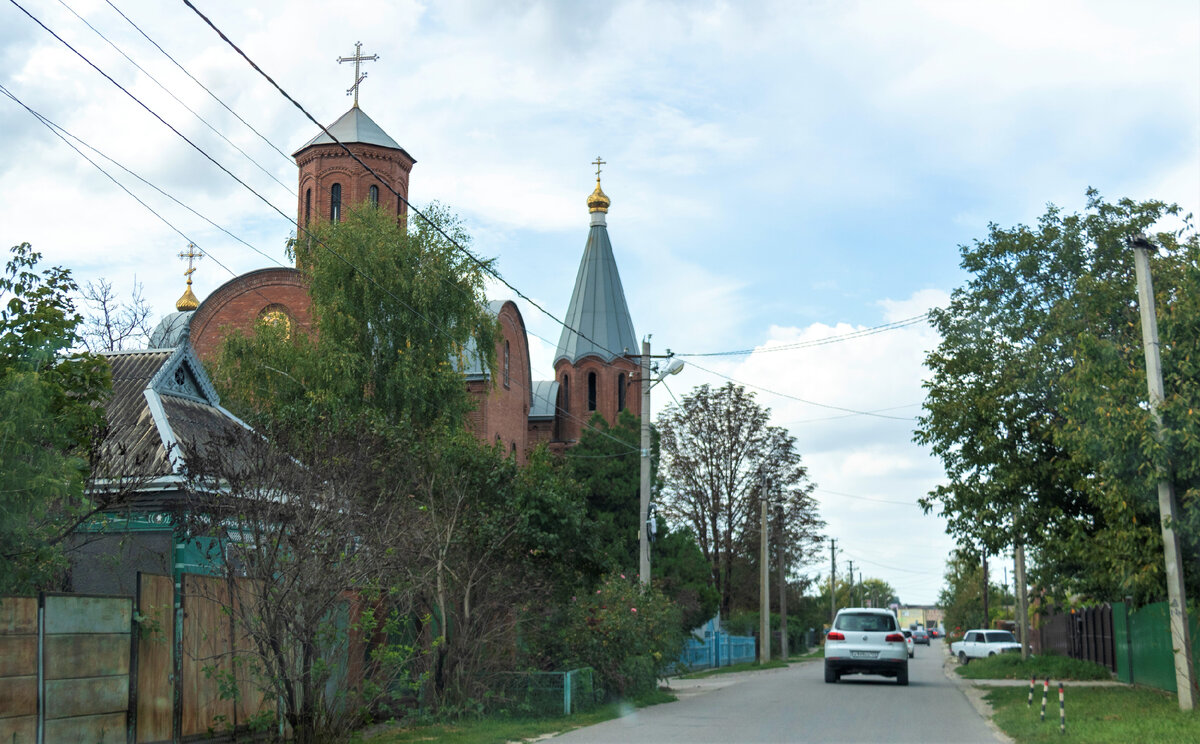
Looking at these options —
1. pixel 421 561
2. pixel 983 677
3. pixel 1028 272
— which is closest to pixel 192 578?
pixel 421 561

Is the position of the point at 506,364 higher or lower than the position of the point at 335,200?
lower

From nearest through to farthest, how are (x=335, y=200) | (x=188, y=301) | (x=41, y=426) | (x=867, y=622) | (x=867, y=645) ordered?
(x=41, y=426), (x=867, y=645), (x=867, y=622), (x=335, y=200), (x=188, y=301)

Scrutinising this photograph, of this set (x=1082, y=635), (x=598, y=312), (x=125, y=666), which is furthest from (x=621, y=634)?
(x=598, y=312)

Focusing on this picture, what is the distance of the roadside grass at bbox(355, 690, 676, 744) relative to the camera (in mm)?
13445

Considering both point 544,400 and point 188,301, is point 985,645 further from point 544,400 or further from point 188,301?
point 188,301

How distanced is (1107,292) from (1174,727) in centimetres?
935

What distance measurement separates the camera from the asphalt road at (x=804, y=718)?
13.9m

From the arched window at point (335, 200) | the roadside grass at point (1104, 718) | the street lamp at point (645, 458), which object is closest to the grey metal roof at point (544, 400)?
the arched window at point (335, 200)

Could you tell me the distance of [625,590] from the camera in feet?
66.5

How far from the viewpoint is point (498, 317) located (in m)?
33.4

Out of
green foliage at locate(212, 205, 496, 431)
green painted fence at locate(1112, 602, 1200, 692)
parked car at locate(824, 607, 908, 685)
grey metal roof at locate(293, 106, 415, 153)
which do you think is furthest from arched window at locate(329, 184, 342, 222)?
green painted fence at locate(1112, 602, 1200, 692)

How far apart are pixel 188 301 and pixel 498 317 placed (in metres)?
24.5

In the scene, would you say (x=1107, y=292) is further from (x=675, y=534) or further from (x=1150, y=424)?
(x=675, y=534)

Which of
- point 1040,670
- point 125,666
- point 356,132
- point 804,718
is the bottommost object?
point 1040,670
